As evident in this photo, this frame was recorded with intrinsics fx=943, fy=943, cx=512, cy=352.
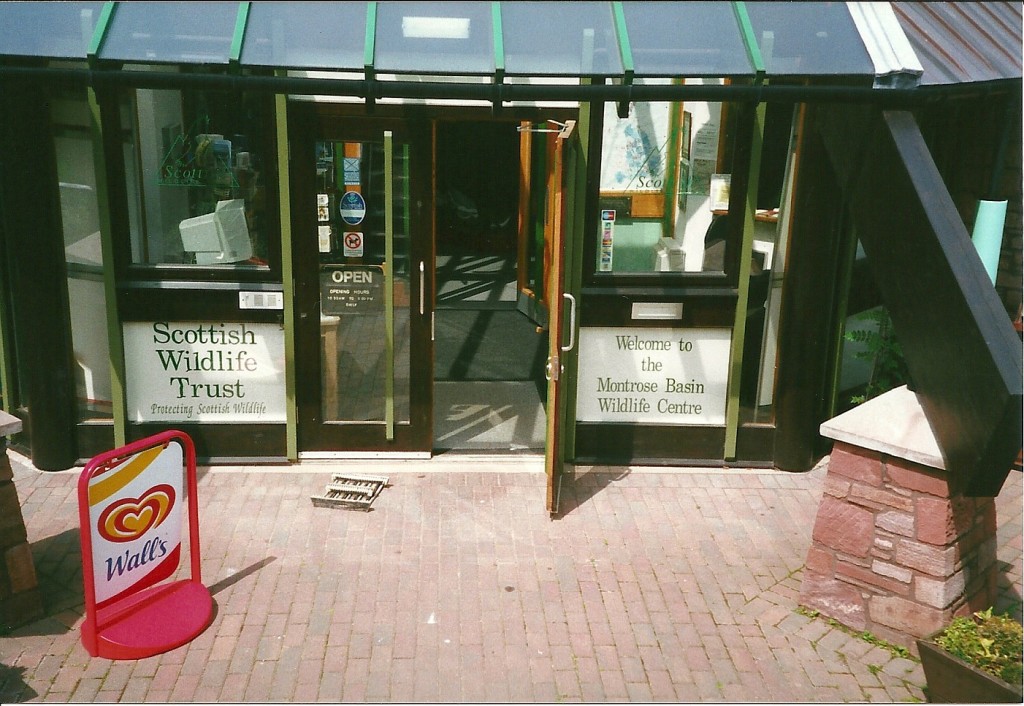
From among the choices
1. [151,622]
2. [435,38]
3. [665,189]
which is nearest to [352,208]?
[435,38]

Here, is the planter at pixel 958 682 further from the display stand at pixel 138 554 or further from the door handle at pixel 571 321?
the display stand at pixel 138 554

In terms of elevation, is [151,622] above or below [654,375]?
below

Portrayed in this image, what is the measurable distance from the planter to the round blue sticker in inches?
170

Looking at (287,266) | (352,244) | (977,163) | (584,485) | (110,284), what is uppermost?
(977,163)

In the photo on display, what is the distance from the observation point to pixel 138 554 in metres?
4.88

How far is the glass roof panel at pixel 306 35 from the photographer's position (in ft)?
17.0

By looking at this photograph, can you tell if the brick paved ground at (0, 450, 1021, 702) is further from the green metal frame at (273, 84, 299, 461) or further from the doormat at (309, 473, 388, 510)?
the green metal frame at (273, 84, 299, 461)

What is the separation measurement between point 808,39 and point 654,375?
2568 mm

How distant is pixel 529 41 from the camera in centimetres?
538

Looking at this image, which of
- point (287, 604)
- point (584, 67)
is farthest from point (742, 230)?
point (287, 604)

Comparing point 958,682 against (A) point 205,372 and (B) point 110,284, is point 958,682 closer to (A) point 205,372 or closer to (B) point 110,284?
(A) point 205,372

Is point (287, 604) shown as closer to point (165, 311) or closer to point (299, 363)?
point (299, 363)

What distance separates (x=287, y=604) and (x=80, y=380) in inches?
109

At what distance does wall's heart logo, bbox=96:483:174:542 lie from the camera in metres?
4.68
